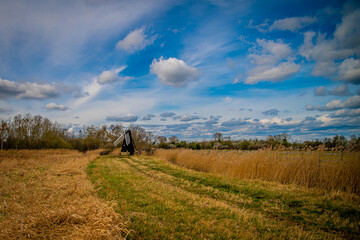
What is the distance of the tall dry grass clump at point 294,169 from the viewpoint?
689 cm

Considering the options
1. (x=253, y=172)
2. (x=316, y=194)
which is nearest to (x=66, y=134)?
(x=253, y=172)

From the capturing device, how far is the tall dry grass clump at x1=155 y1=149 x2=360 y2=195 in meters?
6.89

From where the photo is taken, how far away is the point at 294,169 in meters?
8.27

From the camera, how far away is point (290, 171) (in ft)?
27.5

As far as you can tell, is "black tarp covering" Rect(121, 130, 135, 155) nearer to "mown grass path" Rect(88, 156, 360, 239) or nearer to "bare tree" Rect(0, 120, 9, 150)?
"bare tree" Rect(0, 120, 9, 150)

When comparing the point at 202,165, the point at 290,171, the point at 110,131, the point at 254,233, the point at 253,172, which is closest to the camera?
the point at 254,233

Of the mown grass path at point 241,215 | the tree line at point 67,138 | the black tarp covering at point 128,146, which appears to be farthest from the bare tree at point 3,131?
the mown grass path at point 241,215

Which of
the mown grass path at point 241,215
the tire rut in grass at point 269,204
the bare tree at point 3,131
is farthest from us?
the bare tree at point 3,131

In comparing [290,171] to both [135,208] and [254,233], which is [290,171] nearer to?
[254,233]

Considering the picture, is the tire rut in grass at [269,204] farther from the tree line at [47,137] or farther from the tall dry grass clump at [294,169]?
the tree line at [47,137]

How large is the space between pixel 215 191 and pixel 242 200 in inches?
49.1

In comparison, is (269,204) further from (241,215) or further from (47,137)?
(47,137)

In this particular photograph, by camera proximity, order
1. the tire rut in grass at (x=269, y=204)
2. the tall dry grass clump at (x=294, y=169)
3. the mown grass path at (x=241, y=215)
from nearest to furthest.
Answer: the mown grass path at (x=241, y=215) < the tire rut in grass at (x=269, y=204) < the tall dry grass clump at (x=294, y=169)

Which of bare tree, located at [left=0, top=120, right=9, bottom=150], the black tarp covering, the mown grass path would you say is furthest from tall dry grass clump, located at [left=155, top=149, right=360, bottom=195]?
bare tree, located at [left=0, top=120, right=9, bottom=150]
